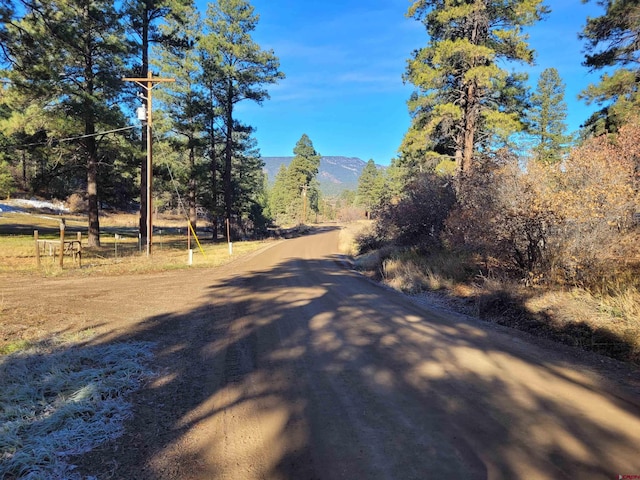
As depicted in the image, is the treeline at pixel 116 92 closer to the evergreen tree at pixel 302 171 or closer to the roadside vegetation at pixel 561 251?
the roadside vegetation at pixel 561 251

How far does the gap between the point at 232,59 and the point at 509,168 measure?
82.3ft

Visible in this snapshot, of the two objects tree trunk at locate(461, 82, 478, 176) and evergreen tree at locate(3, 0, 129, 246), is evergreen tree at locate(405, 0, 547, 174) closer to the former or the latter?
tree trunk at locate(461, 82, 478, 176)

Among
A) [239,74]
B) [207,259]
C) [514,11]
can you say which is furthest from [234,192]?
[514,11]

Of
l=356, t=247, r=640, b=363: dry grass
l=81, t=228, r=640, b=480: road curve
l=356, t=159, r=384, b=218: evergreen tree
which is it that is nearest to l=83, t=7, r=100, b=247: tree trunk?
l=81, t=228, r=640, b=480: road curve

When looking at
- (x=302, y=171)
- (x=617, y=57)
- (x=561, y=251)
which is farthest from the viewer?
(x=302, y=171)

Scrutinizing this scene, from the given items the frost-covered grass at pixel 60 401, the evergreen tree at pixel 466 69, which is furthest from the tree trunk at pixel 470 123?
the frost-covered grass at pixel 60 401

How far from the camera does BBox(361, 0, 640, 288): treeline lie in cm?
725

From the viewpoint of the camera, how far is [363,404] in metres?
3.90

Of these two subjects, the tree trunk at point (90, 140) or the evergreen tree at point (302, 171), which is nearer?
the tree trunk at point (90, 140)

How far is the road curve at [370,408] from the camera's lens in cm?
294

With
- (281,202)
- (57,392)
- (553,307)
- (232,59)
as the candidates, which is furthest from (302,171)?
(57,392)

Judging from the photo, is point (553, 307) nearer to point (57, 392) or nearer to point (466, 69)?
point (57, 392)

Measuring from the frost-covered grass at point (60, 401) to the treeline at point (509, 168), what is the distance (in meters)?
7.17

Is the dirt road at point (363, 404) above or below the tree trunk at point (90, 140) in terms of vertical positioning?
below
